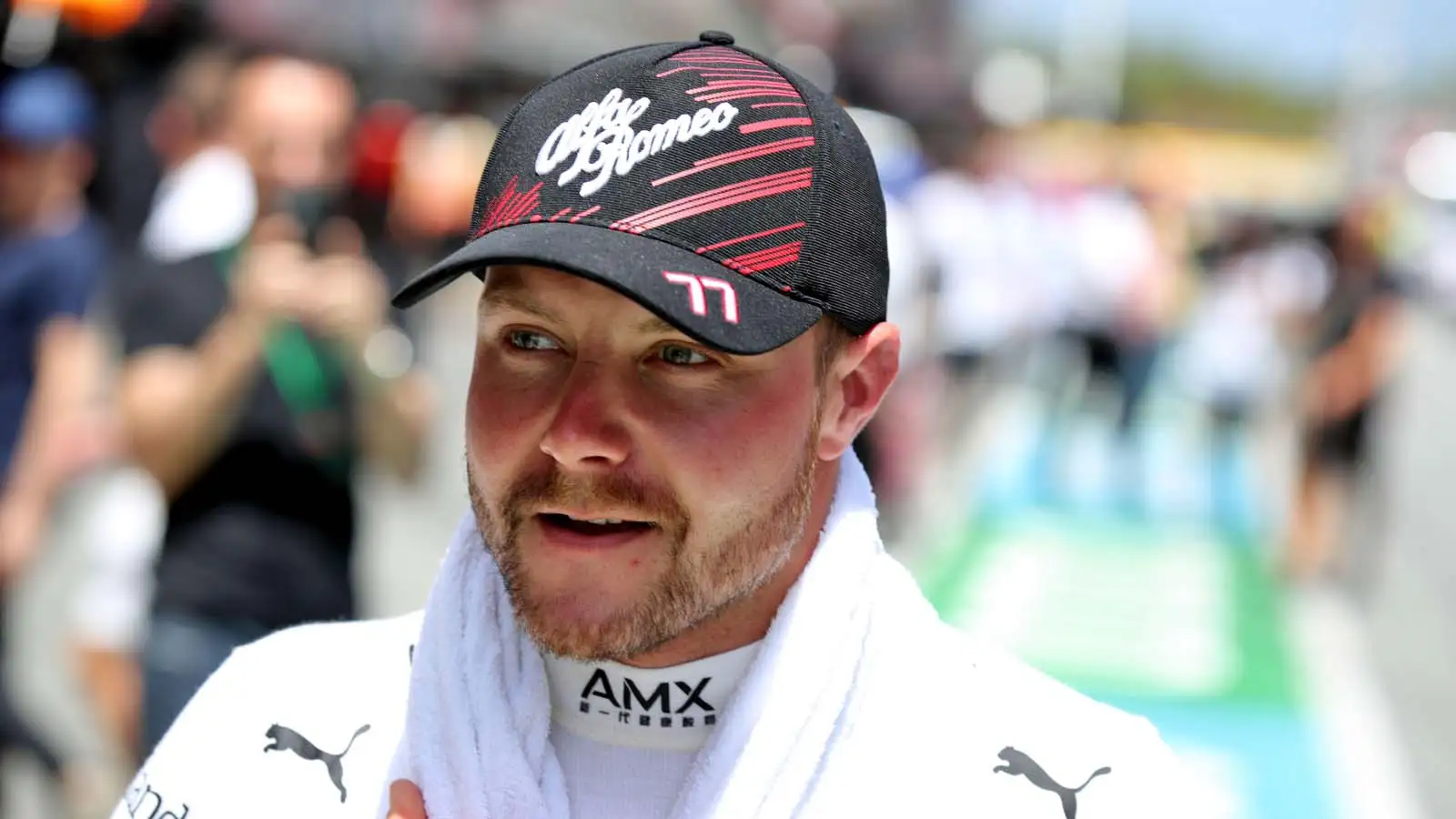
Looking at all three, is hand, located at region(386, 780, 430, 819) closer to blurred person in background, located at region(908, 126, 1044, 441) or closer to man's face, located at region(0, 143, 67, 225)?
man's face, located at region(0, 143, 67, 225)

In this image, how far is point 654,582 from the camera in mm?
1591

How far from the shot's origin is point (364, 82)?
14.5m

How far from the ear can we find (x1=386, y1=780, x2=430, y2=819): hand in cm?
51

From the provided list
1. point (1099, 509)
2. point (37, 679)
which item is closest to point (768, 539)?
point (37, 679)

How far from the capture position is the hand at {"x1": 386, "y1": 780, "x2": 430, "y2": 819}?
64.7 inches

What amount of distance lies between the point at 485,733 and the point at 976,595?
7.32m

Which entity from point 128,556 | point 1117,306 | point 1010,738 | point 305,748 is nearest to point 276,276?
point 128,556

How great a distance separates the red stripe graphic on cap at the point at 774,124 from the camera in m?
1.60

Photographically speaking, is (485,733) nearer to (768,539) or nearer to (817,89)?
(768,539)

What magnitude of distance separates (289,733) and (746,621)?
0.48 m

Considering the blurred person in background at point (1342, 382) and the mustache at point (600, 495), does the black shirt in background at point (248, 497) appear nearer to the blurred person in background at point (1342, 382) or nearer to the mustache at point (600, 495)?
the mustache at point (600, 495)

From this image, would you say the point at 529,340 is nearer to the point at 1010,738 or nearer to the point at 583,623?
the point at 583,623

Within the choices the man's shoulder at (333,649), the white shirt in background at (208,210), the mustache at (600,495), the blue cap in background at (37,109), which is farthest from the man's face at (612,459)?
the blue cap in background at (37,109)

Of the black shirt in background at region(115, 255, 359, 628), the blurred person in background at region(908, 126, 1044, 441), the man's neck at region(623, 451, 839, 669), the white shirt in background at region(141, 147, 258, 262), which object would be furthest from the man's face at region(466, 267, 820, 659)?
the blurred person in background at region(908, 126, 1044, 441)
